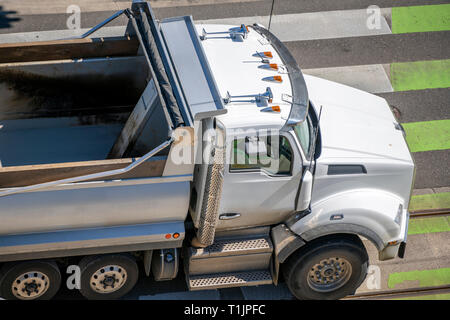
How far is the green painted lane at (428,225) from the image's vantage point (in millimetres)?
9820

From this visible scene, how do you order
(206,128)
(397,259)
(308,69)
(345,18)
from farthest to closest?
(345,18) → (308,69) → (397,259) → (206,128)

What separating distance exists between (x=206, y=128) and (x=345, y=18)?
7.49 meters

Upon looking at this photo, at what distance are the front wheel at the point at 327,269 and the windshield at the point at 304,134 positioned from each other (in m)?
1.21

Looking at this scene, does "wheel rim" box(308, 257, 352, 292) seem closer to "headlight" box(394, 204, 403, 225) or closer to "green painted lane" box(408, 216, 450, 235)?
"headlight" box(394, 204, 403, 225)

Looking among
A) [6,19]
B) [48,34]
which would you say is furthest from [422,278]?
[6,19]

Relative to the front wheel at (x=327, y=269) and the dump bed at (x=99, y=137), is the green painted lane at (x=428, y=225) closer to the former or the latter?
the front wheel at (x=327, y=269)

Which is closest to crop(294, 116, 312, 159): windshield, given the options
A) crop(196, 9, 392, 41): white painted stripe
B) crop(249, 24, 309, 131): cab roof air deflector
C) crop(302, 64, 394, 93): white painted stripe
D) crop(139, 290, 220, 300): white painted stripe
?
crop(249, 24, 309, 131): cab roof air deflector

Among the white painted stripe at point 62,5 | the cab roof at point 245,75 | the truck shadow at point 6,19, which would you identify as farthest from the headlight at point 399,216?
the truck shadow at point 6,19

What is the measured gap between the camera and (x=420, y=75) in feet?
41.2

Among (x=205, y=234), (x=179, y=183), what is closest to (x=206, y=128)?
(x=179, y=183)

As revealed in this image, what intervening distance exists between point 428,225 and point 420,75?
3.82 metres

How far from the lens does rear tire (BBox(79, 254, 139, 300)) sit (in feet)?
25.6

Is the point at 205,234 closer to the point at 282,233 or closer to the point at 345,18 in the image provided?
the point at 282,233
